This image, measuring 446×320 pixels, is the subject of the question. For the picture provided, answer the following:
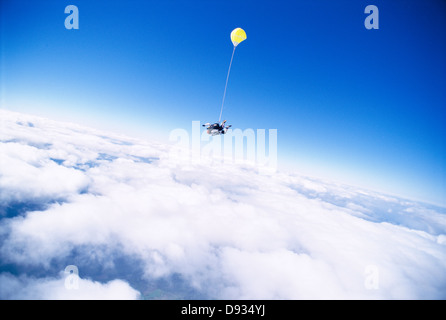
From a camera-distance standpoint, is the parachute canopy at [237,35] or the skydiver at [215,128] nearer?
the parachute canopy at [237,35]

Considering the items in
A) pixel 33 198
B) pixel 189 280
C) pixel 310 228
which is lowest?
pixel 189 280

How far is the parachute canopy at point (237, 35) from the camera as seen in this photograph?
9687 mm

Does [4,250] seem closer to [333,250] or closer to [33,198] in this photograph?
[33,198]

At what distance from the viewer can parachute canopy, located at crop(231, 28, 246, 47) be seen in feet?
31.8

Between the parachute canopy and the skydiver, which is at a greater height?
the parachute canopy

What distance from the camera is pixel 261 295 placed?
53438mm

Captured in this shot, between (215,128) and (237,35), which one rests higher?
(237,35)

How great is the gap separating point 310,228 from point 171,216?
68648 millimetres

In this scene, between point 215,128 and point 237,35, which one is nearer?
point 237,35

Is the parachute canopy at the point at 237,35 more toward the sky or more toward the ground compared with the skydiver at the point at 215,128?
more toward the sky

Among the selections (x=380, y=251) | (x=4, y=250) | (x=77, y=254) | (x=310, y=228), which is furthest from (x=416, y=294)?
(x=4, y=250)

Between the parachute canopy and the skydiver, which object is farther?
the skydiver

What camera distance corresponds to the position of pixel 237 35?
9.77 metres
